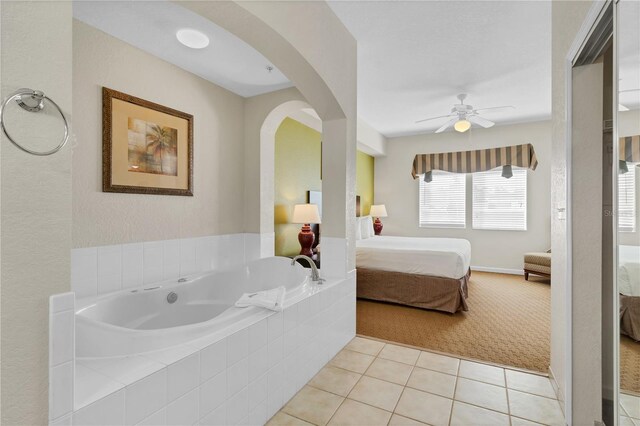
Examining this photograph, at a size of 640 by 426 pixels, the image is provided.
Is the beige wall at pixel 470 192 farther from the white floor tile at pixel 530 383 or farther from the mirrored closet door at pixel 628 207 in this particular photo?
the mirrored closet door at pixel 628 207

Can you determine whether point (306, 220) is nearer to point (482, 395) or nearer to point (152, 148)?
point (152, 148)

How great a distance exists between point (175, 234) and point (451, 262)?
2.96 meters

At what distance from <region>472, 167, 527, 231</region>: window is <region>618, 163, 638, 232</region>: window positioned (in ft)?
16.6

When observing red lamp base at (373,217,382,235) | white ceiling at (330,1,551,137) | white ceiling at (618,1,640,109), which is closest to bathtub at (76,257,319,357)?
white ceiling at (618,1,640,109)

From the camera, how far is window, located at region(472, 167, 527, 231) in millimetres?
5461

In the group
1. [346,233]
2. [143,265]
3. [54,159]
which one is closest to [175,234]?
[143,265]

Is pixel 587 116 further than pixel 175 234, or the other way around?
pixel 175 234

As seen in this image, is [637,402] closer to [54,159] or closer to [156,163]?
[54,159]

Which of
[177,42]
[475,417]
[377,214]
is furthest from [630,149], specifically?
[377,214]

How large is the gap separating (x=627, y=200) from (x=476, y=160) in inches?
203

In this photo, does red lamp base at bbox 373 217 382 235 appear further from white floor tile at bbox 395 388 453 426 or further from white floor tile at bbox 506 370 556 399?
white floor tile at bbox 395 388 453 426

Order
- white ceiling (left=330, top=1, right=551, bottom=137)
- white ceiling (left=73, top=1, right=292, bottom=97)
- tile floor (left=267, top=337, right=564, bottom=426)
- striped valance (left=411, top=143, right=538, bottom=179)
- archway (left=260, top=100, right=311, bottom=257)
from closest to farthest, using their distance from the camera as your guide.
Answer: tile floor (left=267, top=337, right=564, bottom=426), white ceiling (left=73, top=1, right=292, bottom=97), white ceiling (left=330, top=1, right=551, bottom=137), archway (left=260, top=100, right=311, bottom=257), striped valance (left=411, top=143, right=538, bottom=179)

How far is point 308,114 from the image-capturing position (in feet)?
13.7

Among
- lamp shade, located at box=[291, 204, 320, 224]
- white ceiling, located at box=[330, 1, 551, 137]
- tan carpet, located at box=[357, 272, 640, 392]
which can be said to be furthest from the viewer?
lamp shade, located at box=[291, 204, 320, 224]
